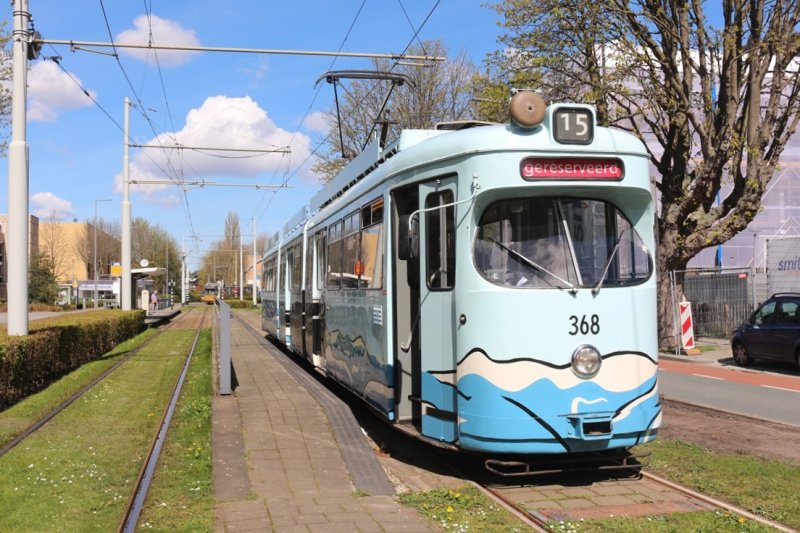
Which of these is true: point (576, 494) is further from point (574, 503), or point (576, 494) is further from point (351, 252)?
point (351, 252)

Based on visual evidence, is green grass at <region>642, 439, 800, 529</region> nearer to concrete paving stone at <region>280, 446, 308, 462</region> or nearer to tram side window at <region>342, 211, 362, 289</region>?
concrete paving stone at <region>280, 446, 308, 462</region>

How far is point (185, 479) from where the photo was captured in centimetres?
682

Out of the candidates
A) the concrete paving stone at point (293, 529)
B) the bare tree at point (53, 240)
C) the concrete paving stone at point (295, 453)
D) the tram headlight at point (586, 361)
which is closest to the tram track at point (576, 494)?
the concrete paving stone at point (295, 453)

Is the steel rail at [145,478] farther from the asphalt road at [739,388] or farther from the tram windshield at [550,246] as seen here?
the asphalt road at [739,388]

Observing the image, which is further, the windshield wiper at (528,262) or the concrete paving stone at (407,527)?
the windshield wiper at (528,262)

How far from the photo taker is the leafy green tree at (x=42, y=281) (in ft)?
180

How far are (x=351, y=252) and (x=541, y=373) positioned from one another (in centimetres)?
374

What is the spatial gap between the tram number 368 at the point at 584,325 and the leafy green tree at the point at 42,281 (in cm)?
5591

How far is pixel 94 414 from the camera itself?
1084cm

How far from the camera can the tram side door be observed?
257 inches

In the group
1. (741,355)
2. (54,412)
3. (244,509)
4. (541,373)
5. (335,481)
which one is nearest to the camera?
(244,509)

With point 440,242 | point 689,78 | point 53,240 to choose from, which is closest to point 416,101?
point 689,78

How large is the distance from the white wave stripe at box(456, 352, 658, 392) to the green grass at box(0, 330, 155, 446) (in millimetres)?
5949

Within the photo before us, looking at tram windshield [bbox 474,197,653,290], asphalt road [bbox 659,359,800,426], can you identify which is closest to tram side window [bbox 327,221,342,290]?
tram windshield [bbox 474,197,653,290]
